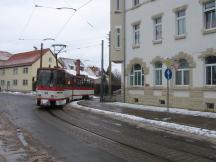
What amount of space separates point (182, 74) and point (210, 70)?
2958mm

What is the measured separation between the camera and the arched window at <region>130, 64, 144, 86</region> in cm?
3319

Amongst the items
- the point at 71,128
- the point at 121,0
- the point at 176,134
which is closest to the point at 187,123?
the point at 176,134

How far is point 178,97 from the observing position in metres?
27.6

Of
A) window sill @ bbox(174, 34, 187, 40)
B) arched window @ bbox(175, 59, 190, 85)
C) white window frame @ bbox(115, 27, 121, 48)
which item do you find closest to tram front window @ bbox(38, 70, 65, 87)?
white window frame @ bbox(115, 27, 121, 48)

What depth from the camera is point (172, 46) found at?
1123 inches

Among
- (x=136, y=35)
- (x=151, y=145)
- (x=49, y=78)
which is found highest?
(x=136, y=35)

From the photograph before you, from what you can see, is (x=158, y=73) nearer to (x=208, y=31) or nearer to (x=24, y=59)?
(x=208, y=31)

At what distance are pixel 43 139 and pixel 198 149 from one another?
5133 millimetres

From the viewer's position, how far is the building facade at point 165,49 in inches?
990

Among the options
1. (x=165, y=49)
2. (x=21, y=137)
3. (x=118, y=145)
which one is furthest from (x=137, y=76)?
(x=118, y=145)

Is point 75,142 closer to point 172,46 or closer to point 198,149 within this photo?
point 198,149

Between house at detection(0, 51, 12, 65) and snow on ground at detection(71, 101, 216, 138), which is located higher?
house at detection(0, 51, 12, 65)

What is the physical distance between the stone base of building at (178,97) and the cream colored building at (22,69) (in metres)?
50.8

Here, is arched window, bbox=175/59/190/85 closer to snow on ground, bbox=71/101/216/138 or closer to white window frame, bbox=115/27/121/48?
snow on ground, bbox=71/101/216/138
